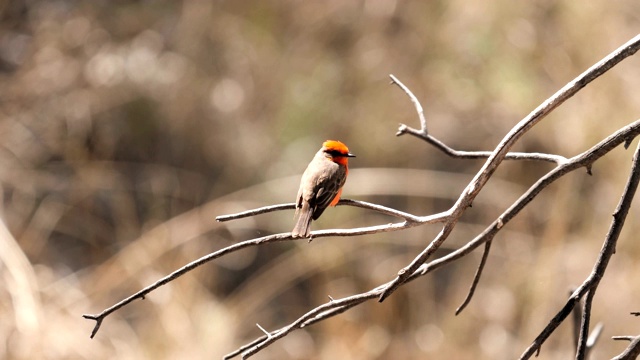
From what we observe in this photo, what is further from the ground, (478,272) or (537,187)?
(537,187)

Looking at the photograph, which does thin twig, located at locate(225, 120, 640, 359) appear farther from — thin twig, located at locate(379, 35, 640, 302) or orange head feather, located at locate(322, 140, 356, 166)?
orange head feather, located at locate(322, 140, 356, 166)

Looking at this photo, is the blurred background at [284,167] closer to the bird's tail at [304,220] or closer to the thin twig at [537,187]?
the bird's tail at [304,220]

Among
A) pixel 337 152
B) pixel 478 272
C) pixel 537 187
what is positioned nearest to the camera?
pixel 537 187

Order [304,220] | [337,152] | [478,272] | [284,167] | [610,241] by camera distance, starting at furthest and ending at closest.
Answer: [284,167] < [337,152] < [304,220] < [478,272] < [610,241]

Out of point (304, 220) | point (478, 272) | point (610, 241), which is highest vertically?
point (610, 241)

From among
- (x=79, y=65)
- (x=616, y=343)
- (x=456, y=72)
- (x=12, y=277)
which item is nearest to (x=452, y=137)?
(x=456, y=72)

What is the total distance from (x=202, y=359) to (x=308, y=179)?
2.72 metres

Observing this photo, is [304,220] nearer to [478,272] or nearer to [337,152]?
[337,152]

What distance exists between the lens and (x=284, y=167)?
7281 mm

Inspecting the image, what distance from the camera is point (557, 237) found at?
555 centimetres

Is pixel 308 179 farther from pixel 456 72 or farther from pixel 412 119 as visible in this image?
pixel 456 72

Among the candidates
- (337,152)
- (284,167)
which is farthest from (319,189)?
(284,167)

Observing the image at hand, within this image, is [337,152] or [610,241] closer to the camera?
[610,241]

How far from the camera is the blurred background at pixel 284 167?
5707 millimetres
